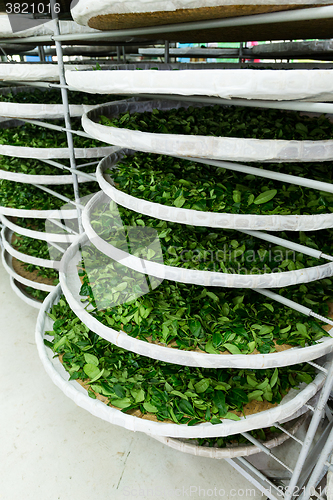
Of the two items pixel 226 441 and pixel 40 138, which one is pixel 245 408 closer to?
pixel 226 441

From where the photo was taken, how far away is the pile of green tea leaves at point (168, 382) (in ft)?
4.29

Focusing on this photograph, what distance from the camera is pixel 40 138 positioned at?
8.54 ft

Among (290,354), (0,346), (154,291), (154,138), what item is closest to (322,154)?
(154,138)

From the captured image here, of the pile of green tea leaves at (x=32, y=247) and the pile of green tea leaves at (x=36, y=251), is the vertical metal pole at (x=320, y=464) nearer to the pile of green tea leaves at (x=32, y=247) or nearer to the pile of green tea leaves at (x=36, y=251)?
the pile of green tea leaves at (x=36, y=251)

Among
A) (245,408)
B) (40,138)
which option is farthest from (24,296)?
(245,408)

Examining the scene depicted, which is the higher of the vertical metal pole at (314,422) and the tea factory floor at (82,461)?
the vertical metal pole at (314,422)

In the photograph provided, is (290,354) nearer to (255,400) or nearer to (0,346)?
(255,400)

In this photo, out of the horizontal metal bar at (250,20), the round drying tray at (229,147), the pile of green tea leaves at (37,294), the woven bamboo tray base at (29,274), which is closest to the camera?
the horizontal metal bar at (250,20)

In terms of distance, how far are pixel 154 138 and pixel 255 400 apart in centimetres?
106

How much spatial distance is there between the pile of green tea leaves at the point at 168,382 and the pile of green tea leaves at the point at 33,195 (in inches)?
51.8

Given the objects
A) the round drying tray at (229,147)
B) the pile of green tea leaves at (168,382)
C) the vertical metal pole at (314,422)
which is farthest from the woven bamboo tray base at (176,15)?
the pile of green tea leaves at (168,382)

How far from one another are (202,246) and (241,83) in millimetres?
647

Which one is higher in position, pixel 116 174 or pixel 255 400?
pixel 116 174

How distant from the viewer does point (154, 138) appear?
3.62ft
